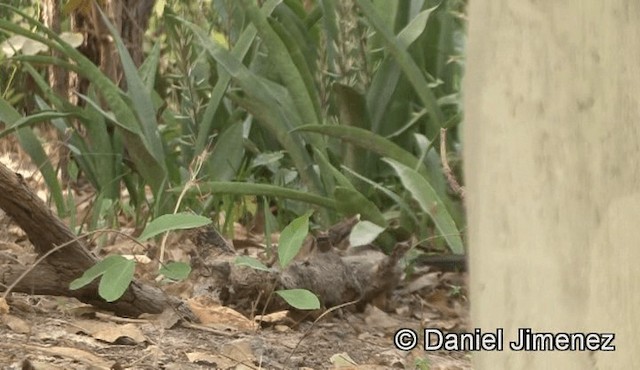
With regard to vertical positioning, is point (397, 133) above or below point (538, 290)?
below

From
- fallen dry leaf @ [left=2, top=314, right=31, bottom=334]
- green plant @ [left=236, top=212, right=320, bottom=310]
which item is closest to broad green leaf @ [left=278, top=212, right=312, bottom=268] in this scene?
green plant @ [left=236, top=212, right=320, bottom=310]

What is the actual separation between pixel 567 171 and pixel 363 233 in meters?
1.49

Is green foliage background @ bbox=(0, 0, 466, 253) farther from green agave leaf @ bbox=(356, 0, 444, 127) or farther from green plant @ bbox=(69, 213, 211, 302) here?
green plant @ bbox=(69, 213, 211, 302)

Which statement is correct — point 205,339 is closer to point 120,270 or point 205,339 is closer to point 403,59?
point 120,270

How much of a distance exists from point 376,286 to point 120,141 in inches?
41.6

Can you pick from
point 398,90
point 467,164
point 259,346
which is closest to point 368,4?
point 398,90

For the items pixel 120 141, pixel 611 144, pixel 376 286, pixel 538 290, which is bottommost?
pixel 376 286

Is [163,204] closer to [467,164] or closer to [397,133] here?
[397,133]

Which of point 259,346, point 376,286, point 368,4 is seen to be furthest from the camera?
point 368,4

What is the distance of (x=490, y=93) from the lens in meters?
0.92

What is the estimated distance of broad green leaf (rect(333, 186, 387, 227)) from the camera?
257 cm

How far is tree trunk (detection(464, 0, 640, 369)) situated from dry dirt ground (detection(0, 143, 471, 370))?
0.86 metres

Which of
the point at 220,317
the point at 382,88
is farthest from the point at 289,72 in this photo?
the point at 220,317

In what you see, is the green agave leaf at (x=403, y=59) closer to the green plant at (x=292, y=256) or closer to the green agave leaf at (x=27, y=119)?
the green agave leaf at (x=27, y=119)
